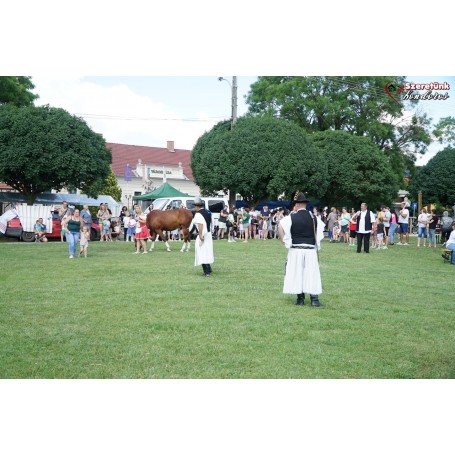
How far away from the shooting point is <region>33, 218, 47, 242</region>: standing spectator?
2369 cm

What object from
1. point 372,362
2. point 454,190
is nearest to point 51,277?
point 372,362

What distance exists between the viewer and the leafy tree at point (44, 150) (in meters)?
25.5

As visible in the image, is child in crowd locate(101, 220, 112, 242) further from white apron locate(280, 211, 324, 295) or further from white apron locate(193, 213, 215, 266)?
white apron locate(280, 211, 324, 295)

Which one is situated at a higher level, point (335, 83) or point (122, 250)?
point (335, 83)

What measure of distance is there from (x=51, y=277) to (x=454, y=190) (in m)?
32.1

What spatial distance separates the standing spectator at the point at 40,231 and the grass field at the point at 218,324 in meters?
10.5

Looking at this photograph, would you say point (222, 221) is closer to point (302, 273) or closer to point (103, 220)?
point (103, 220)

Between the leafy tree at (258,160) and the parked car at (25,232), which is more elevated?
the leafy tree at (258,160)

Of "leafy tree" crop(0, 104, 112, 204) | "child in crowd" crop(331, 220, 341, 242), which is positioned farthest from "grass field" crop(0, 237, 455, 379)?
"leafy tree" crop(0, 104, 112, 204)

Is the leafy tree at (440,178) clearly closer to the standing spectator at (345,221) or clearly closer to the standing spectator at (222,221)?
the standing spectator at (345,221)

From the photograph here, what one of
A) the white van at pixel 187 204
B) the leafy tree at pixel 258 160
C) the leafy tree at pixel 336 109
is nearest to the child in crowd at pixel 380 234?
the white van at pixel 187 204

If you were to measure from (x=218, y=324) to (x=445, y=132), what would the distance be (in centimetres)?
3551

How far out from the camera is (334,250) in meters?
19.6

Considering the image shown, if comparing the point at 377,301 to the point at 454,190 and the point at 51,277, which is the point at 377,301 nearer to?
the point at 51,277
